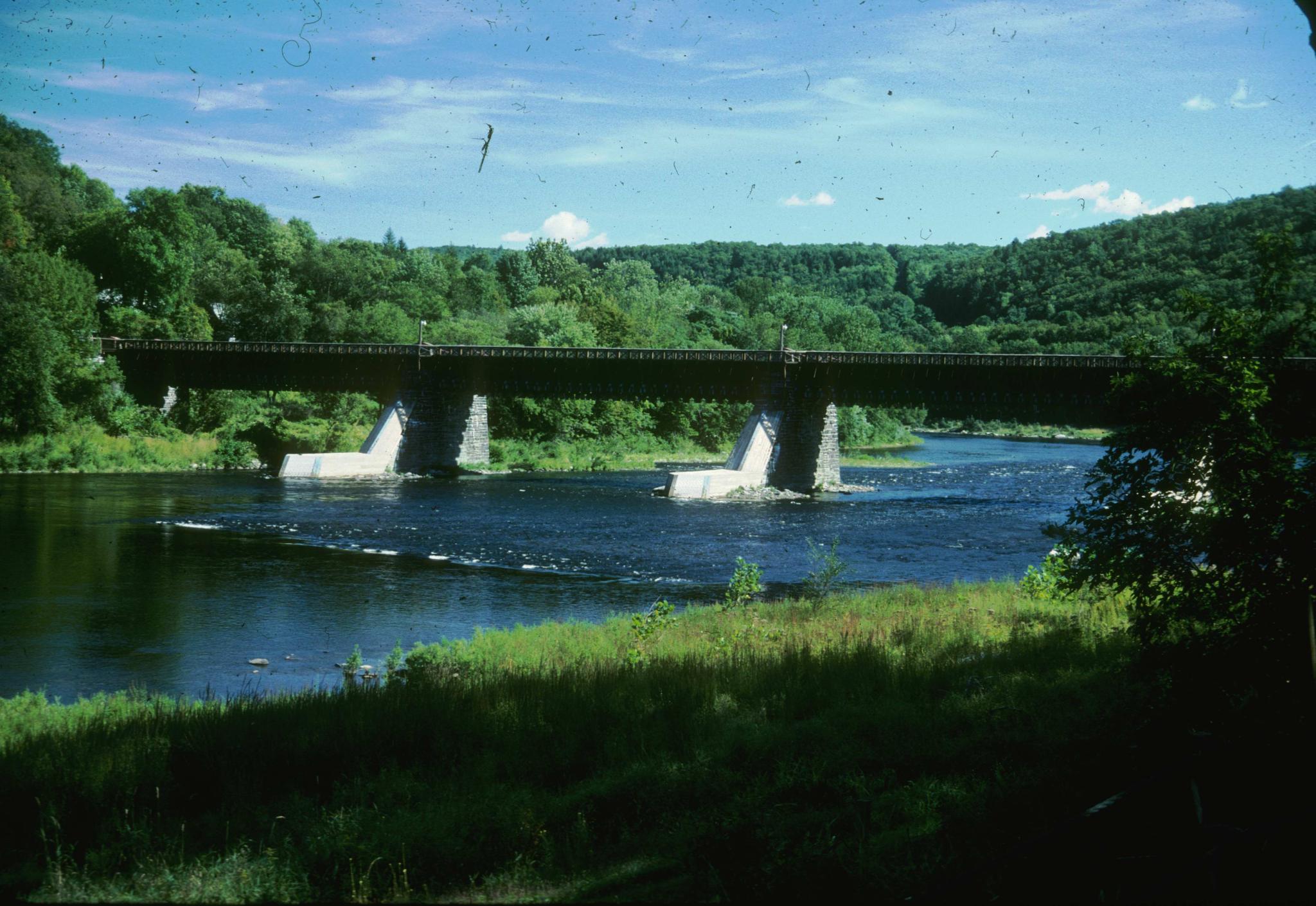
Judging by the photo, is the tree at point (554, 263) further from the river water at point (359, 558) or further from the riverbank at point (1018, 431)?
the river water at point (359, 558)

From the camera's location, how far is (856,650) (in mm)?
13641

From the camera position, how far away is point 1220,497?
8.71 m

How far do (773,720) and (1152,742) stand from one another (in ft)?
11.7

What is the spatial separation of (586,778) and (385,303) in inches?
4174

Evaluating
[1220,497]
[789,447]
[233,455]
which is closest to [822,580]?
[1220,497]

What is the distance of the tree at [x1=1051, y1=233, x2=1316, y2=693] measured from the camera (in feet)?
26.0

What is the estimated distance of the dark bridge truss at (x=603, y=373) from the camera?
7200cm

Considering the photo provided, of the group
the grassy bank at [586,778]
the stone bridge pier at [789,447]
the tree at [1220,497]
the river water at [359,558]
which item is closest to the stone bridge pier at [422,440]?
the river water at [359,558]

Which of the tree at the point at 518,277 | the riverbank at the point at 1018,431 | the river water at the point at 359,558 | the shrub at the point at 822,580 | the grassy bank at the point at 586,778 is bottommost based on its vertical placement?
the river water at the point at 359,558

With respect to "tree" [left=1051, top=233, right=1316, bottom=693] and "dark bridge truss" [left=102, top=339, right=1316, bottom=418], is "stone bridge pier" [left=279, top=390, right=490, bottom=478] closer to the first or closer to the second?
"dark bridge truss" [left=102, top=339, right=1316, bottom=418]

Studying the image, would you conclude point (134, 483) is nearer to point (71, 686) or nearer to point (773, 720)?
point (71, 686)

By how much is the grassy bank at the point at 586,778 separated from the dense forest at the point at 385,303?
22.3 m

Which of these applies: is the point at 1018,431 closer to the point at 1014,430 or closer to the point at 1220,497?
the point at 1014,430

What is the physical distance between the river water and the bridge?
664 cm
